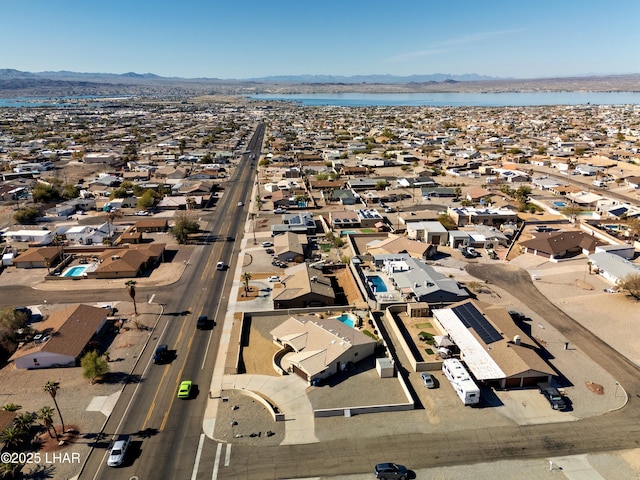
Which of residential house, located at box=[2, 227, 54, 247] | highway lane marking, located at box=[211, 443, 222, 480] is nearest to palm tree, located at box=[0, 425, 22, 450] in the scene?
highway lane marking, located at box=[211, 443, 222, 480]

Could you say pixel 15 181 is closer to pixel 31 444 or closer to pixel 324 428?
pixel 31 444

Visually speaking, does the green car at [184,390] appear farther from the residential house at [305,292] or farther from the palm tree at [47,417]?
the residential house at [305,292]

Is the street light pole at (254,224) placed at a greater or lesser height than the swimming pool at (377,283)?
lesser

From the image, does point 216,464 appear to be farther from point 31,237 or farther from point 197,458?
point 31,237

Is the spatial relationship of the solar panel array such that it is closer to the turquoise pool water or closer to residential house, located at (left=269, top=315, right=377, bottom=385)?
residential house, located at (left=269, top=315, right=377, bottom=385)

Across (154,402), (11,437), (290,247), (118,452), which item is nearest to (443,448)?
(118,452)

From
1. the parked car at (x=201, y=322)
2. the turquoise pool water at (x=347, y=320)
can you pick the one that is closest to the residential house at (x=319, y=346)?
the turquoise pool water at (x=347, y=320)
